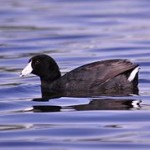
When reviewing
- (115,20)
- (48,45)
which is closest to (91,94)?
(48,45)

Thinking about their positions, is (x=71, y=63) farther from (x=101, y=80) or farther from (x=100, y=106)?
(x=100, y=106)

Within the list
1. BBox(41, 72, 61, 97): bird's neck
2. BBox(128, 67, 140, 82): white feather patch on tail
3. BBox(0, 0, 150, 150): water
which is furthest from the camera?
BBox(41, 72, 61, 97): bird's neck

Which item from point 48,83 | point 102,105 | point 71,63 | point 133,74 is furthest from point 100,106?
point 71,63

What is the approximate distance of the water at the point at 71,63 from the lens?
1024 cm

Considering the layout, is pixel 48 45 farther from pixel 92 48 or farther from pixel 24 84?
pixel 24 84

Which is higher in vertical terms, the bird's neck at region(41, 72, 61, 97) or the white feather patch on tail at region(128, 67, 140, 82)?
the white feather patch on tail at region(128, 67, 140, 82)

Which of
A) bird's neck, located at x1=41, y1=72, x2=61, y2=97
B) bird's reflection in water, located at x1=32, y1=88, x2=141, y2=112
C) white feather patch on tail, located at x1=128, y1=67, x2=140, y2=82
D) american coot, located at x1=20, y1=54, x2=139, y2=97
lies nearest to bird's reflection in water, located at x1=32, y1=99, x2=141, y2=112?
bird's reflection in water, located at x1=32, y1=88, x2=141, y2=112

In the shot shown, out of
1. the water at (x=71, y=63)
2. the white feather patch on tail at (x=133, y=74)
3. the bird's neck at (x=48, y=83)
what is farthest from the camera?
the bird's neck at (x=48, y=83)

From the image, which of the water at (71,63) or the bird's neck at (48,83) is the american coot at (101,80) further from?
the water at (71,63)

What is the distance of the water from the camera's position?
10.2 m

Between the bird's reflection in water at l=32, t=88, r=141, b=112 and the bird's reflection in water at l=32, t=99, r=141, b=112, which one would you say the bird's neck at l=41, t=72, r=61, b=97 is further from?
the bird's reflection in water at l=32, t=99, r=141, b=112

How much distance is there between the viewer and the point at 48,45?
19.5 meters

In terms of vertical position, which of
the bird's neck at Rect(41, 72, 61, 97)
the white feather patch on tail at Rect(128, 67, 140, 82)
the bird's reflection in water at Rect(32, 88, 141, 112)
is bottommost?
the bird's reflection in water at Rect(32, 88, 141, 112)

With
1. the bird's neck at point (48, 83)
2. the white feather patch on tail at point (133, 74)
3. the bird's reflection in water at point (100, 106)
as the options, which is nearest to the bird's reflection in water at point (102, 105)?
the bird's reflection in water at point (100, 106)
